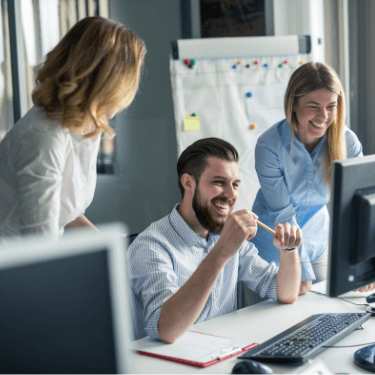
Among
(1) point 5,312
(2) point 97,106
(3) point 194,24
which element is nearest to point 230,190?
(2) point 97,106

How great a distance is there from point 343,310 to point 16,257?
1221mm

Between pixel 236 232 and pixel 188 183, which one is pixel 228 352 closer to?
pixel 236 232

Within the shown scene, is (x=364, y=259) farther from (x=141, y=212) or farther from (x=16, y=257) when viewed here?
(x=141, y=212)

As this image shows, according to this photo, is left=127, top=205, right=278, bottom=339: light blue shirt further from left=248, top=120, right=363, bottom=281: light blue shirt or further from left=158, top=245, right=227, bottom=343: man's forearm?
left=248, top=120, right=363, bottom=281: light blue shirt

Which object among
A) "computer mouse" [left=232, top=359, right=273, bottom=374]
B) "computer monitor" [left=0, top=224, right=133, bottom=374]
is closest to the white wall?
"computer mouse" [left=232, top=359, right=273, bottom=374]

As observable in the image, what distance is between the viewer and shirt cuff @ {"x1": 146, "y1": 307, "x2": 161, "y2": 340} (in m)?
1.25

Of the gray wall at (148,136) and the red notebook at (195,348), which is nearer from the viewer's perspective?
the red notebook at (195,348)

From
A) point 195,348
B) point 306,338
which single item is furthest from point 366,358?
point 195,348

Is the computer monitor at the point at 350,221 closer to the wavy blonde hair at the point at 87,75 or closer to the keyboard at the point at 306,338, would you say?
the keyboard at the point at 306,338

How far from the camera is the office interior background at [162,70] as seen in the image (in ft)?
9.51

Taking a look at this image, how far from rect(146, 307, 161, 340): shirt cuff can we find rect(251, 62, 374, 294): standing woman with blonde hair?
2.61ft

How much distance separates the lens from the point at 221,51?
9.04 ft

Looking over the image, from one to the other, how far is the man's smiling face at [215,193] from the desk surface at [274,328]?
31 cm

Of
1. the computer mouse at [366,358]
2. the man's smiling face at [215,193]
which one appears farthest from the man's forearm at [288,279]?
the computer mouse at [366,358]
